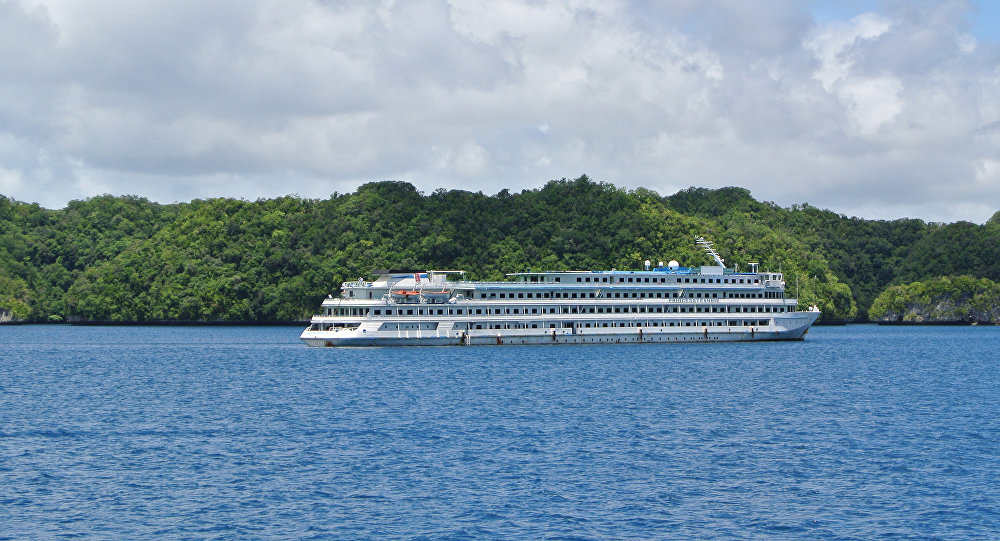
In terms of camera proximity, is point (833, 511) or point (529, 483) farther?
point (529, 483)

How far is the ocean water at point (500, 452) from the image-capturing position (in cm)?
3291

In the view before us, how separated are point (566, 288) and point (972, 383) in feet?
125

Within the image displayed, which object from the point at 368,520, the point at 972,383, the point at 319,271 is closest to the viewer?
the point at 368,520

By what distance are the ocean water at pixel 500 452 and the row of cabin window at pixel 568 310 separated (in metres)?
15.5

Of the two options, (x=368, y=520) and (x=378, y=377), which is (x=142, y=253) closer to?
(x=378, y=377)

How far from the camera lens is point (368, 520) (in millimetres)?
33062

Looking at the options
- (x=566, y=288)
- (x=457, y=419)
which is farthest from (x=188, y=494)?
(x=566, y=288)

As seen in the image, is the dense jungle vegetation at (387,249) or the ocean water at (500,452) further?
the dense jungle vegetation at (387,249)

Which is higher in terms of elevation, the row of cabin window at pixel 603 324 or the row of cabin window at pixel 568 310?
the row of cabin window at pixel 568 310

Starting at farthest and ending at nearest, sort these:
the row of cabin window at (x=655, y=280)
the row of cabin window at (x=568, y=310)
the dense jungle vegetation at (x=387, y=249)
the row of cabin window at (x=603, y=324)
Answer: the dense jungle vegetation at (x=387, y=249) < the row of cabin window at (x=655, y=280) < the row of cabin window at (x=603, y=324) < the row of cabin window at (x=568, y=310)

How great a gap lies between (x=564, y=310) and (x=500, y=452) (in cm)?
5709

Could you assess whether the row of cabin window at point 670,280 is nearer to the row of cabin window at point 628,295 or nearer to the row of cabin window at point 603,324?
the row of cabin window at point 628,295

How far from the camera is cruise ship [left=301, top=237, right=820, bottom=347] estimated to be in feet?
312

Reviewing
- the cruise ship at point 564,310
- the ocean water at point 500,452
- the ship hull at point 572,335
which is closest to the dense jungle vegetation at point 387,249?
the ship hull at point 572,335
